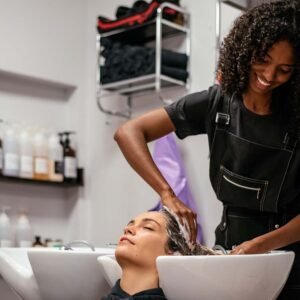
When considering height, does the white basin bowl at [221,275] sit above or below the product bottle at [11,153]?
below

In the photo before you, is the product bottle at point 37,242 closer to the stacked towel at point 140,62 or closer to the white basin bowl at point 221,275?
the stacked towel at point 140,62

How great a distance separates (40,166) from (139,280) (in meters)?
1.94

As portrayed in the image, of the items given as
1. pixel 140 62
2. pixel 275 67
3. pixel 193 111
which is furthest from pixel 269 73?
pixel 140 62

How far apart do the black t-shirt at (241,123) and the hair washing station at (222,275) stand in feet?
1.07

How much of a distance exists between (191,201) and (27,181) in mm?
997

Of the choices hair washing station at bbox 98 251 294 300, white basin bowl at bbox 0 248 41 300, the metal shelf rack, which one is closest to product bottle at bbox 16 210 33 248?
the metal shelf rack

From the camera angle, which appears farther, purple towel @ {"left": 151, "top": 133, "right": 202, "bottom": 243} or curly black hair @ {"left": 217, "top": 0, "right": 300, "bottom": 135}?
purple towel @ {"left": 151, "top": 133, "right": 202, "bottom": 243}

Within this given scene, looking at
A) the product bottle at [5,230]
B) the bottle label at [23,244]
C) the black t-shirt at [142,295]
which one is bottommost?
the bottle label at [23,244]

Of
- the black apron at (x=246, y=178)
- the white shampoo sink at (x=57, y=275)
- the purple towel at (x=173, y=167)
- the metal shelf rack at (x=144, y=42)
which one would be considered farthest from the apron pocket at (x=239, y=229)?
the metal shelf rack at (x=144, y=42)

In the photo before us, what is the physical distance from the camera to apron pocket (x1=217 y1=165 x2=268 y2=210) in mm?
1765

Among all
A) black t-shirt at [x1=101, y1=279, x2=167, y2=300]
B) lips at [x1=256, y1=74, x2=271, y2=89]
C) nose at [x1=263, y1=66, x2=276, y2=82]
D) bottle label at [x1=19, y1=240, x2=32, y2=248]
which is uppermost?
nose at [x1=263, y1=66, x2=276, y2=82]

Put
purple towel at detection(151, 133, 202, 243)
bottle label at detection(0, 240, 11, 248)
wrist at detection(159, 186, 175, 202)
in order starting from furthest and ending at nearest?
1. bottle label at detection(0, 240, 11, 248)
2. purple towel at detection(151, 133, 202, 243)
3. wrist at detection(159, 186, 175, 202)

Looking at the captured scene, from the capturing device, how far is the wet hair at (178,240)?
5.23ft

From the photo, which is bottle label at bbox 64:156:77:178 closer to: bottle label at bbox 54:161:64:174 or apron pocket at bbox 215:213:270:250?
bottle label at bbox 54:161:64:174
